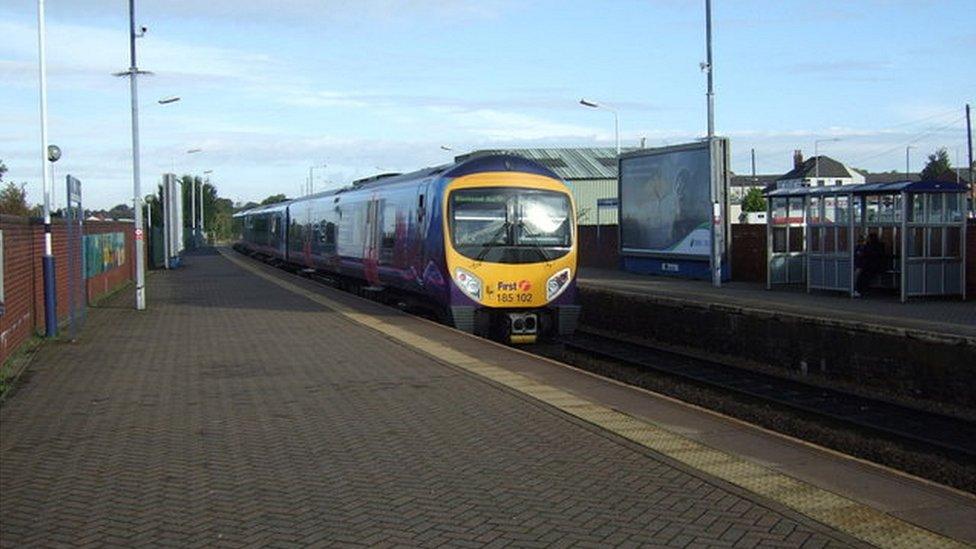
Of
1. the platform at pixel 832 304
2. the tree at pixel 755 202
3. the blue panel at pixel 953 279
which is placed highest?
the tree at pixel 755 202

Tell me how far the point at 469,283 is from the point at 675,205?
1248cm

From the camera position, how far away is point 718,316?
17.6 m

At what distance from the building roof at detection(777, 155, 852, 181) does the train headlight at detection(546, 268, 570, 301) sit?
77.5m

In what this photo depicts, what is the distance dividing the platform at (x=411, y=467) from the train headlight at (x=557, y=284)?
3939mm

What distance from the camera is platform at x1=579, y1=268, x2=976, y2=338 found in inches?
567

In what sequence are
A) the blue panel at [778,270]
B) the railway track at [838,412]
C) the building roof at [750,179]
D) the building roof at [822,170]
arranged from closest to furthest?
the railway track at [838,412] < the blue panel at [778,270] < the building roof at [822,170] < the building roof at [750,179]

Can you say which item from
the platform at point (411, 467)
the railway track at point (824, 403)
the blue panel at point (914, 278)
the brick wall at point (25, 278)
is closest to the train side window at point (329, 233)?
the brick wall at point (25, 278)

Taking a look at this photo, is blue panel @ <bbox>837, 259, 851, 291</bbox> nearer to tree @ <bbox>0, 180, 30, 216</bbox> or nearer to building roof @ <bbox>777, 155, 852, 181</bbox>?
tree @ <bbox>0, 180, 30, 216</bbox>

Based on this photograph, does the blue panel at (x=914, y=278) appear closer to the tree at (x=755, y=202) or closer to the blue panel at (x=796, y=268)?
the blue panel at (x=796, y=268)

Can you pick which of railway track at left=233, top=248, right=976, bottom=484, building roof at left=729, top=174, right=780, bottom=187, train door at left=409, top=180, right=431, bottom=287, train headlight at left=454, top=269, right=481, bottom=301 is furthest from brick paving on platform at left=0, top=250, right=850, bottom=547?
building roof at left=729, top=174, right=780, bottom=187

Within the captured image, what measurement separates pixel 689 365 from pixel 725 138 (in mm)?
10442

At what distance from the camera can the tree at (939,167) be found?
79.5 meters

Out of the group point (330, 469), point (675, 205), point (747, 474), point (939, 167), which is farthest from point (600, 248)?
point (939, 167)

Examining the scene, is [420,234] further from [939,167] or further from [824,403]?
[939,167]
